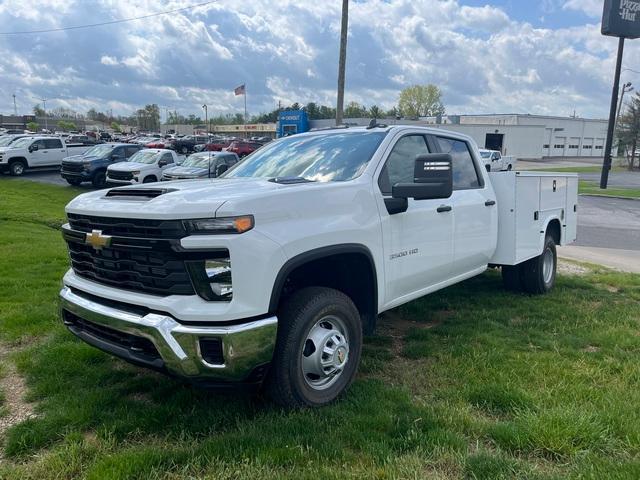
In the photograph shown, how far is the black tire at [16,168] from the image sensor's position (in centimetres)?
2455

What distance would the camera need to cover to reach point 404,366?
4.45 metres

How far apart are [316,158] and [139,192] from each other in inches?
60.6

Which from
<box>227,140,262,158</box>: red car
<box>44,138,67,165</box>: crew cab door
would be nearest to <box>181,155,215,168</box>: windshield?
<box>44,138,67,165</box>: crew cab door

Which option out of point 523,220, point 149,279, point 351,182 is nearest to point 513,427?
point 351,182

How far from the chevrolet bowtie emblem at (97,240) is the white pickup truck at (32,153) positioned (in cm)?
2427

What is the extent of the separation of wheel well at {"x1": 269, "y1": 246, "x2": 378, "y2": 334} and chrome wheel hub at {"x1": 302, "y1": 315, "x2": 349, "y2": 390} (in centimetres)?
32

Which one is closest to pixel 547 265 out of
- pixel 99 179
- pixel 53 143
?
pixel 99 179

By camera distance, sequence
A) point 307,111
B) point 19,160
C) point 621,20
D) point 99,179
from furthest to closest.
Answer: point 307,111 → point 19,160 → point 621,20 → point 99,179

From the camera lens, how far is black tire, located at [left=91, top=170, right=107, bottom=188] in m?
21.2

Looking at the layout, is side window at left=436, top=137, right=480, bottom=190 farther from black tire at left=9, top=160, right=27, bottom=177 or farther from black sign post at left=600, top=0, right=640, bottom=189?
black tire at left=9, top=160, right=27, bottom=177

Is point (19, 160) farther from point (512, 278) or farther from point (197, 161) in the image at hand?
point (512, 278)

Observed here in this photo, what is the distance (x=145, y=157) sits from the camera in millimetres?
20844

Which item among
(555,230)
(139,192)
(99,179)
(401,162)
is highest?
(401,162)

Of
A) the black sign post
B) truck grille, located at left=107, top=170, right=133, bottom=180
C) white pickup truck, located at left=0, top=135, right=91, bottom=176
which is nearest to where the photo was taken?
truck grille, located at left=107, top=170, right=133, bottom=180
